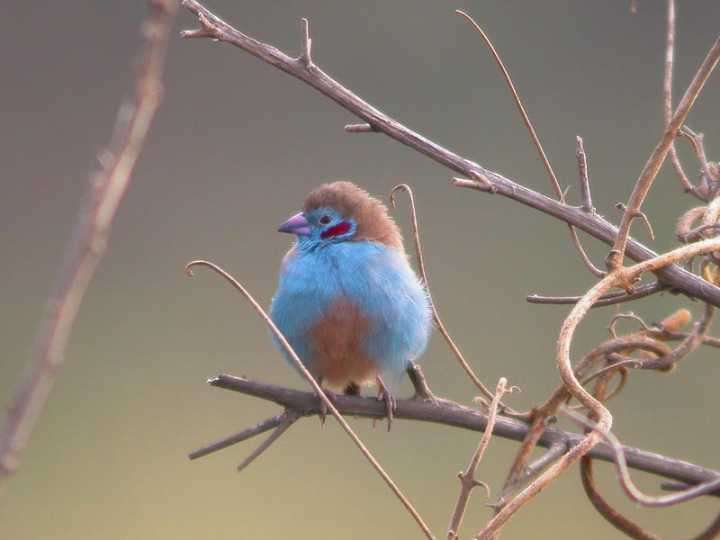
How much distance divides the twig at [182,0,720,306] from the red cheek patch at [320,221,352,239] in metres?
1.36

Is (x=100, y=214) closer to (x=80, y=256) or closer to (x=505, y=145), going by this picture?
(x=80, y=256)

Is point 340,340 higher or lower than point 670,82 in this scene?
lower

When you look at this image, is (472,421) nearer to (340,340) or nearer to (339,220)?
(340,340)

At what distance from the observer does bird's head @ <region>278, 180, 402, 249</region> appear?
9.50 ft

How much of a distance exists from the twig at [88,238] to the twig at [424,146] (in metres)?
0.63

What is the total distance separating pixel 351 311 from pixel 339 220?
26 cm

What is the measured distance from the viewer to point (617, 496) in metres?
5.49

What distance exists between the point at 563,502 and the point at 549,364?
0.55 metres

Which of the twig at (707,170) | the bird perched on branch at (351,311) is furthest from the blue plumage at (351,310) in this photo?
the twig at (707,170)

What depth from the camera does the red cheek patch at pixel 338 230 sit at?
2.91 metres

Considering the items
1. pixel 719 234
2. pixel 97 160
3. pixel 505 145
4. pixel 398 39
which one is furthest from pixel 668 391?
pixel 97 160

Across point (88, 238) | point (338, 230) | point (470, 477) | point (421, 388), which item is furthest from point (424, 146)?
point (338, 230)

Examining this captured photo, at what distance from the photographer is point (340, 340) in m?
2.71

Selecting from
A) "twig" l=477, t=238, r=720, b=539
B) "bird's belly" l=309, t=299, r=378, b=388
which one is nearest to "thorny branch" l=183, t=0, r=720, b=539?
"twig" l=477, t=238, r=720, b=539
